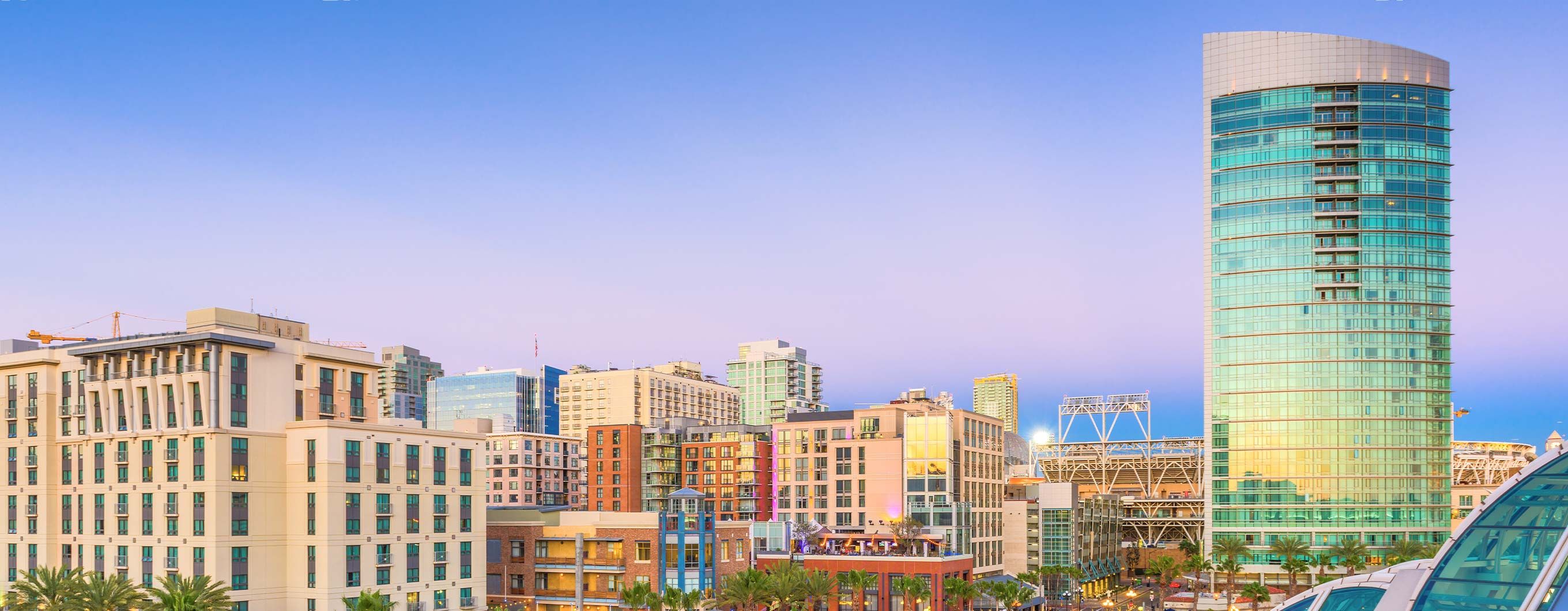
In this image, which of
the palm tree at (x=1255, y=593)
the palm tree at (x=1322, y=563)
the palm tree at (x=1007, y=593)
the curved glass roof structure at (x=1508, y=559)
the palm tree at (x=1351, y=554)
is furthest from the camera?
the palm tree at (x=1322, y=563)

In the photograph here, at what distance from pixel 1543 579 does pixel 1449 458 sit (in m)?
165

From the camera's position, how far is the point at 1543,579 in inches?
1242

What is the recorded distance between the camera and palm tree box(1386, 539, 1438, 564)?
153750mm

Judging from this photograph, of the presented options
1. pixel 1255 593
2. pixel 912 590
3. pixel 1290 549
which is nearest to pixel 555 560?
pixel 912 590

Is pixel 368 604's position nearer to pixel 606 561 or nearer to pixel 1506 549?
pixel 606 561

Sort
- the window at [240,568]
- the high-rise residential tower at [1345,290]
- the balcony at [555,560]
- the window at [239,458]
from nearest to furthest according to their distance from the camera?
the window at [240,568]
the window at [239,458]
the balcony at [555,560]
the high-rise residential tower at [1345,290]

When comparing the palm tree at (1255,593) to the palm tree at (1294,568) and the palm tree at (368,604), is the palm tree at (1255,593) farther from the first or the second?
the palm tree at (368,604)

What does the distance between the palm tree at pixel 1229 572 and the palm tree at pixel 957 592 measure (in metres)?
39.1

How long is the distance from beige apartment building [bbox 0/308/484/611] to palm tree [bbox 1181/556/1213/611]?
294ft

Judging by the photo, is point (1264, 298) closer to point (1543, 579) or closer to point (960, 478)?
point (960, 478)

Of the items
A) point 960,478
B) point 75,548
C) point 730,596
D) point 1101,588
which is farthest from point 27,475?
point 1101,588

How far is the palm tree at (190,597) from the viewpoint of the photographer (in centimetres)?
8194

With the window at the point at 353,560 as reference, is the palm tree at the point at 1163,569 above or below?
below

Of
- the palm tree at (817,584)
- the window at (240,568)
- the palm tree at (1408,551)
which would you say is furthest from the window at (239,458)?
the palm tree at (1408,551)
